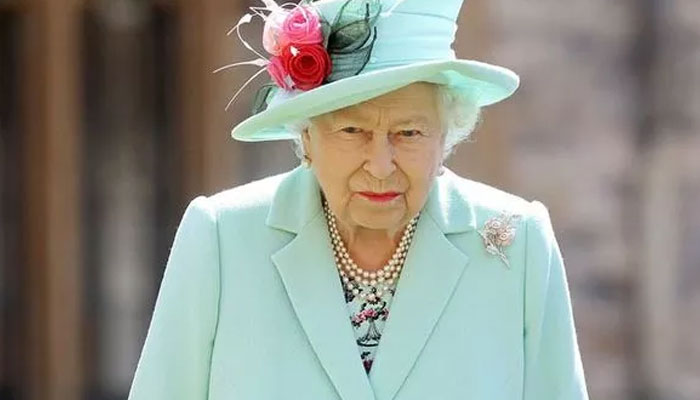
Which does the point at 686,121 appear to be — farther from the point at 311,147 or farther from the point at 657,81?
the point at 311,147

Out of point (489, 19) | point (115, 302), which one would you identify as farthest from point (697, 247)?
point (115, 302)

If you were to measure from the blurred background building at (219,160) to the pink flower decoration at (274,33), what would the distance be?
11.1ft

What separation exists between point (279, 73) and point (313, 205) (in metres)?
0.27

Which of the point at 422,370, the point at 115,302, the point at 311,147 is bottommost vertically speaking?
the point at 115,302

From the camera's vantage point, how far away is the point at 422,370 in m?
3.78

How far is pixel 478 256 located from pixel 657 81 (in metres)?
3.76

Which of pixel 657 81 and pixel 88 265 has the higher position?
pixel 657 81

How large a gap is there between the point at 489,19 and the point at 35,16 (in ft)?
5.09

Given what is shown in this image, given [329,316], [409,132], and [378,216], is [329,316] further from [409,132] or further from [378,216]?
[409,132]

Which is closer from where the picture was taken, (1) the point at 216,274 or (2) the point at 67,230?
(1) the point at 216,274

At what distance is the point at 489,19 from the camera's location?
725 cm

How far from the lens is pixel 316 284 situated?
382 cm

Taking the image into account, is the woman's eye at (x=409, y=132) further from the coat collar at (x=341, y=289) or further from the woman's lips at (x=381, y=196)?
the coat collar at (x=341, y=289)

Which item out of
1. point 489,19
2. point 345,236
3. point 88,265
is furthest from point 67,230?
point 345,236
